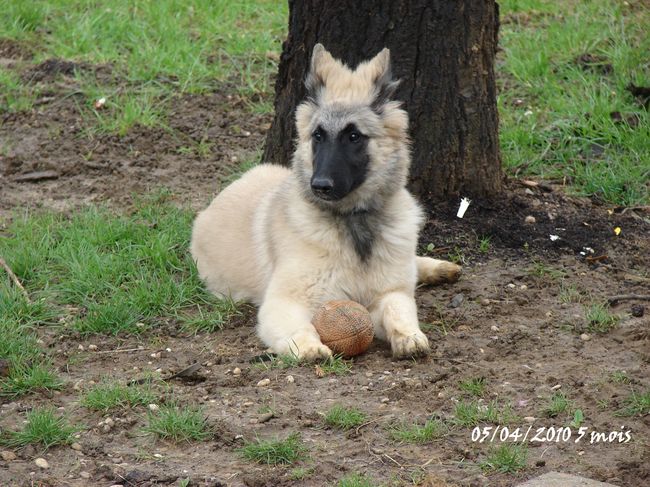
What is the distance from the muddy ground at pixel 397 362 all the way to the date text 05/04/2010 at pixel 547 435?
0.04 m

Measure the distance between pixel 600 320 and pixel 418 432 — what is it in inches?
69.5

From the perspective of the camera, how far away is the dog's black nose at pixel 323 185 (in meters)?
5.45

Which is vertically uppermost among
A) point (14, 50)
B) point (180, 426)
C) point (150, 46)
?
point (150, 46)

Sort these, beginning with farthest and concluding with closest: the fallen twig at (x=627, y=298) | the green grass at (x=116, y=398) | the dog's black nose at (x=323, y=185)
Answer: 1. the fallen twig at (x=627, y=298)
2. the dog's black nose at (x=323, y=185)
3. the green grass at (x=116, y=398)

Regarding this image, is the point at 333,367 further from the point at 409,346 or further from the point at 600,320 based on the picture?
the point at 600,320

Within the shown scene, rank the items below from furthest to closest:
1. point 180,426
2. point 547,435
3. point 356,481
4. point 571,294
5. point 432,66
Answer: point 432,66
point 571,294
point 180,426
point 547,435
point 356,481

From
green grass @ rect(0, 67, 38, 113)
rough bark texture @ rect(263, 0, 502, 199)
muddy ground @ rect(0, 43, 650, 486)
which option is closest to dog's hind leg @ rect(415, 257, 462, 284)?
muddy ground @ rect(0, 43, 650, 486)

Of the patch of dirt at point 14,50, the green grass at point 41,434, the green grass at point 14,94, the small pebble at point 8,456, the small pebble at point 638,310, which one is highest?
the patch of dirt at point 14,50

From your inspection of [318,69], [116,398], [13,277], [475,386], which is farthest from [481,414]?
[13,277]

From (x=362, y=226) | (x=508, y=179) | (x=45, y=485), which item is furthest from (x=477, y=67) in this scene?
(x=45, y=485)

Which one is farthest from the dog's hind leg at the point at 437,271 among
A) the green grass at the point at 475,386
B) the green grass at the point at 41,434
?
the green grass at the point at 41,434

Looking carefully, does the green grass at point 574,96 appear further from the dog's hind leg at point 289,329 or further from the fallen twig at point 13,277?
the fallen twig at point 13,277

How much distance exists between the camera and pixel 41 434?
15.0 feet

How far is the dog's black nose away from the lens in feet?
17.9
